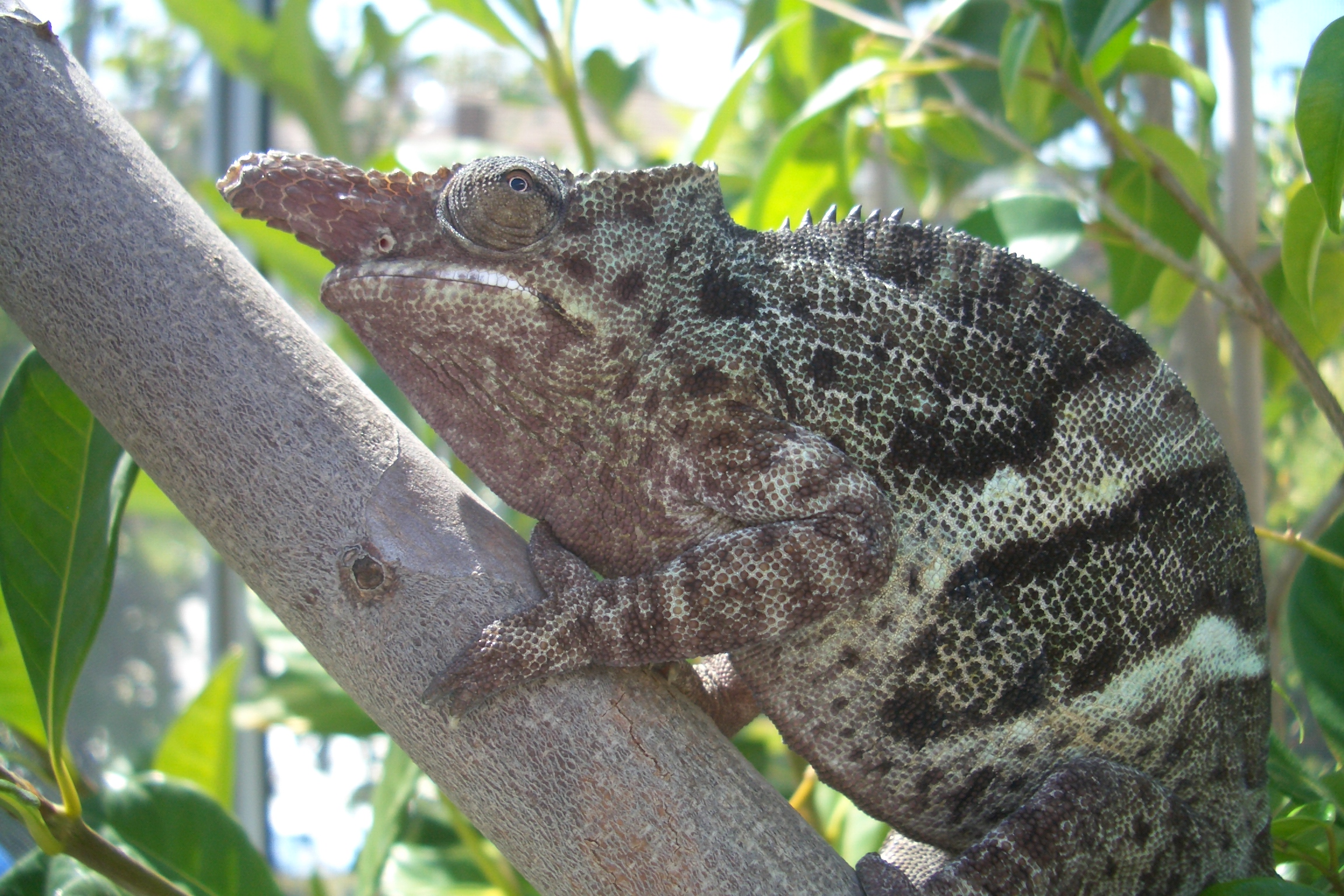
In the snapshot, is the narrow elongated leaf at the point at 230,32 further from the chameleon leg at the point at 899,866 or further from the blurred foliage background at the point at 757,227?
the chameleon leg at the point at 899,866

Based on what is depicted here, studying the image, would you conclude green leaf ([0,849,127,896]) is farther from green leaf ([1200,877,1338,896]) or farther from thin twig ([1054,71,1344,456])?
thin twig ([1054,71,1344,456])

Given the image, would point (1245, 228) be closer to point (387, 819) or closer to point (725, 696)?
point (725, 696)

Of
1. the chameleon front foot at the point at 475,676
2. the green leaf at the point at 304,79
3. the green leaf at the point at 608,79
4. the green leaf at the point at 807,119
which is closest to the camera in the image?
the chameleon front foot at the point at 475,676

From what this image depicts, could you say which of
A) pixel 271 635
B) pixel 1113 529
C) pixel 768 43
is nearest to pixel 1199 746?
pixel 1113 529

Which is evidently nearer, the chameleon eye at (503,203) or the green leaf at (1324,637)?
the chameleon eye at (503,203)

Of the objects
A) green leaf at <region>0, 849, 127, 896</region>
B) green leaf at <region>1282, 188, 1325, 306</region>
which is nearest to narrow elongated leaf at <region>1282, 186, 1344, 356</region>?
green leaf at <region>1282, 188, 1325, 306</region>

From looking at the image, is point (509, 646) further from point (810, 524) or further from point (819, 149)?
point (819, 149)

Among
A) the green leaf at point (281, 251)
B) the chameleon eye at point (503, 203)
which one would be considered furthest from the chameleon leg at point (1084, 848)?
the green leaf at point (281, 251)
